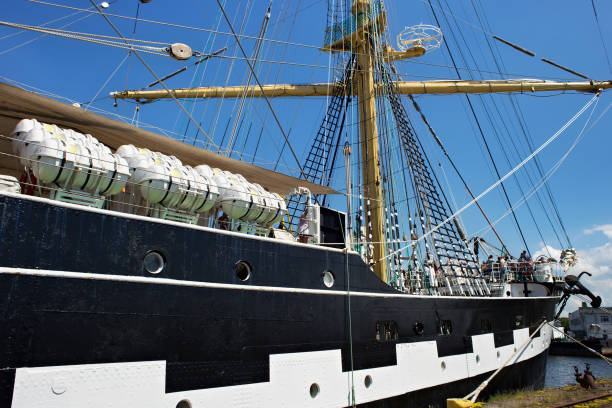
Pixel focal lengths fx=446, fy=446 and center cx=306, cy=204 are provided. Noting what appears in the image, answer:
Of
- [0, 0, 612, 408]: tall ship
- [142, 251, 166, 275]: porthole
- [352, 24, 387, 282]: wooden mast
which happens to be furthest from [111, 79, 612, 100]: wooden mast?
[142, 251, 166, 275]: porthole

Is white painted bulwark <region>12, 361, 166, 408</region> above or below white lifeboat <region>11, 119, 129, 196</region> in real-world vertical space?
below

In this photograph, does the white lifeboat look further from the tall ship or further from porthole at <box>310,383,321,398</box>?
porthole at <box>310,383,321,398</box>

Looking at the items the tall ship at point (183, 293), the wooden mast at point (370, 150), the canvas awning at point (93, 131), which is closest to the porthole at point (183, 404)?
the tall ship at point (183, 293)

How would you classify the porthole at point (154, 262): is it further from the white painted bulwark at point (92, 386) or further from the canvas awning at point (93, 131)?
the canvas awning at point (93, 131)

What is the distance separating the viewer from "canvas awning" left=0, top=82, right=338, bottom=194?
628 centimetres

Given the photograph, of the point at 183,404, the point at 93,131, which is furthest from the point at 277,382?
the point at 93,131

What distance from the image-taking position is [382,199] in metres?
13.7

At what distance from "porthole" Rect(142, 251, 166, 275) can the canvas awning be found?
6.69 feet

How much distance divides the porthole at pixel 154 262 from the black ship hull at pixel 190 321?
1.8 inches

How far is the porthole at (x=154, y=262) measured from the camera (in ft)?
18.3

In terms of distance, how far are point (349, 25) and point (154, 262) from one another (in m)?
13.3

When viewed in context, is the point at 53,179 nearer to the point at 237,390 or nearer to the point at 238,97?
the point at 237,390

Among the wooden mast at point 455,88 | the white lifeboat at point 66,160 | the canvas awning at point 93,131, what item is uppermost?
the wooden mast at point 455,88

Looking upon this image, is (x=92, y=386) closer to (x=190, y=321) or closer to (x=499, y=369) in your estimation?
(x=190, y=321)
